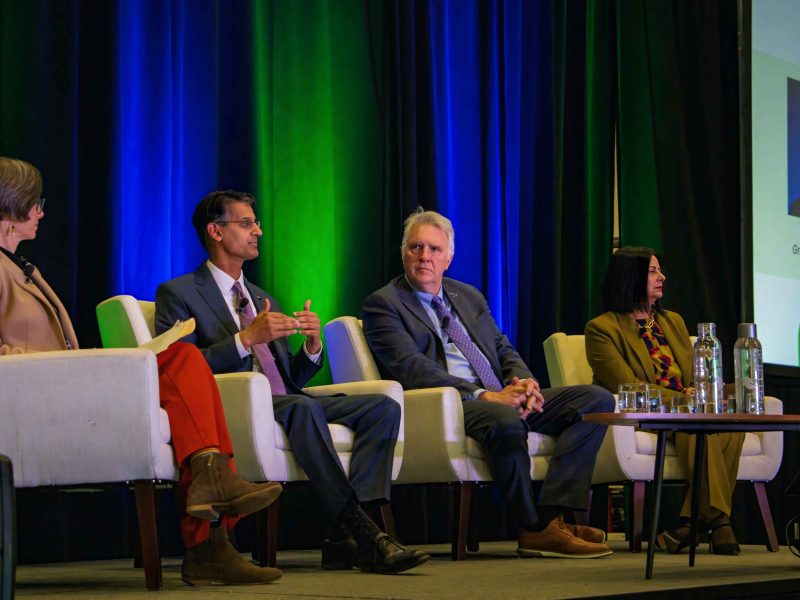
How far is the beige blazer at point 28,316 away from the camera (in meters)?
3.10

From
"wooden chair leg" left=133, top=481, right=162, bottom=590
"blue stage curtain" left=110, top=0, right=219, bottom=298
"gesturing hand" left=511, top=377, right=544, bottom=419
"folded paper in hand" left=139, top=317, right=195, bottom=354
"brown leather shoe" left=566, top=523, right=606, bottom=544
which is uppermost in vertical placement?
"blue stage curtain" left=110, top=0, right=219, bottom=298

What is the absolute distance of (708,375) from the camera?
11.0 feet

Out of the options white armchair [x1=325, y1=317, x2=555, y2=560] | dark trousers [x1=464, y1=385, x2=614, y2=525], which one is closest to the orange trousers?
white armchair [x1=325, y1=317, x2=555, y2=560]

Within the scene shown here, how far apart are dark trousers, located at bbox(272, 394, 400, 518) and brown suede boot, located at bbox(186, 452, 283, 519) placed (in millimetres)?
493

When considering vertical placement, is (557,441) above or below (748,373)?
below

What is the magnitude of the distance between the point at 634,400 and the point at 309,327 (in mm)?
1012

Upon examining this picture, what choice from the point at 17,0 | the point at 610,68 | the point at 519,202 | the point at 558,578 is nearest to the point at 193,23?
the point at 17,0

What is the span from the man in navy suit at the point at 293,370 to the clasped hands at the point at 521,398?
0.54 meters

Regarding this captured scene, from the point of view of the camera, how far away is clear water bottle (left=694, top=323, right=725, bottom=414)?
326 cm

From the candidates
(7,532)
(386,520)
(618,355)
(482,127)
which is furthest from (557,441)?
(7,532)

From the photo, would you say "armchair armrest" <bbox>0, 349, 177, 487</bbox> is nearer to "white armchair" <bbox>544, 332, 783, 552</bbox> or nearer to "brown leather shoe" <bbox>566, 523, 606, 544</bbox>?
"brown leather shoe" <bbox>566, 523, 606, 544</bbox>

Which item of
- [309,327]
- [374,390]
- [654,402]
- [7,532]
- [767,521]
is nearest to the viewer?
[7,532]

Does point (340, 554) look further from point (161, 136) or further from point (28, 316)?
point (161, 136)

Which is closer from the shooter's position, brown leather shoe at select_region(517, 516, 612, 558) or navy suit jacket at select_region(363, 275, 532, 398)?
brown leather shoe at select_region(517, 516, 612, 558)
